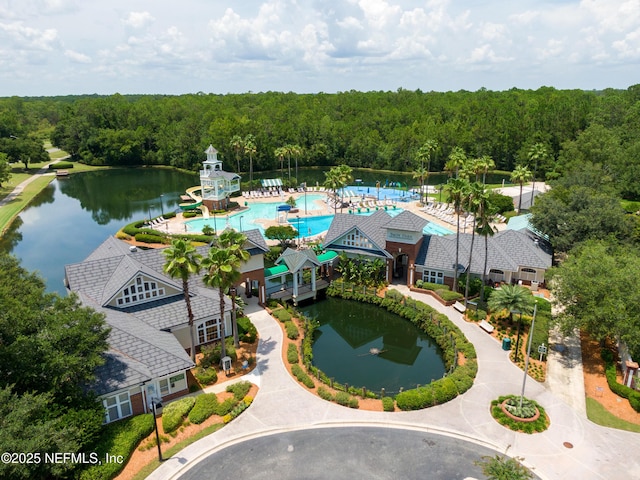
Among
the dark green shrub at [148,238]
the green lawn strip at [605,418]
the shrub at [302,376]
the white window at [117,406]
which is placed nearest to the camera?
the white window at [117,406]

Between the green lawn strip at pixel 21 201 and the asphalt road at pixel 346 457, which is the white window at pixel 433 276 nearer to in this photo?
the asphalt road at pixel 346 457

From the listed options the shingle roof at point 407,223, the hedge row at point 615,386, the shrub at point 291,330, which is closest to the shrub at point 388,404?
the shrub at point 291,330

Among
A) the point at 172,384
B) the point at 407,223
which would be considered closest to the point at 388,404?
the point at 172,384

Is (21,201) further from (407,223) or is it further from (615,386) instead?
(615,386)

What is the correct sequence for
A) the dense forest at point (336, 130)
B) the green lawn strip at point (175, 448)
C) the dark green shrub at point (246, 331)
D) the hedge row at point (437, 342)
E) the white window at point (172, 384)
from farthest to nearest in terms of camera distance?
the dense forest at point (336, 130) < the dark green shrub at point (246, 331) < the white window at point (172, 384) < the hedge row at point (437, 342) < the green lawn strip at point (175, 448)

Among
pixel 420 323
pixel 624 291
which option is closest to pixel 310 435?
pixel 420 323

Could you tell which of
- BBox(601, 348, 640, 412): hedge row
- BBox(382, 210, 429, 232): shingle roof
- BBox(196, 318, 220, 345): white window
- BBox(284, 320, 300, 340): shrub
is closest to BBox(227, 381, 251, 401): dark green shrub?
BBox(196, 318, 220, 345): white window
